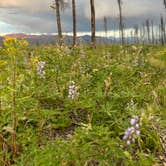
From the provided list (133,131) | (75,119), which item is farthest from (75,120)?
(133,131)

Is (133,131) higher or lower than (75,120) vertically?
higher

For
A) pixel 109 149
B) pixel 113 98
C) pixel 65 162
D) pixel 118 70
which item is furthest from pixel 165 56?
pixel 65 162

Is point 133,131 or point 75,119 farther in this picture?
point 75,119

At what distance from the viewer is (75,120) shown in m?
5.26

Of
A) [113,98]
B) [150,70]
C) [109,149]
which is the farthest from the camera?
[150,70]

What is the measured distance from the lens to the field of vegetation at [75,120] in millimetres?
3799

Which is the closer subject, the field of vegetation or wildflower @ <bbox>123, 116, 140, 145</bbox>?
wildflower @ <bbox>123, 116, 140, 145</bbox>

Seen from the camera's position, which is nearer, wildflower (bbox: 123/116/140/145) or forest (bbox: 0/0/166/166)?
wildflower (bbox: 123/116/140/145)

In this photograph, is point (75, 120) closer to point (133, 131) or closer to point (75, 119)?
point (75, 119)

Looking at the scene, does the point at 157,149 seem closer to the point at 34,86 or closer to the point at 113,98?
the point at 113,98

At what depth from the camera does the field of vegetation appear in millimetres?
3799

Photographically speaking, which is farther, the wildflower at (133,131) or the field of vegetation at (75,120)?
the field of vegetation at (75,120)

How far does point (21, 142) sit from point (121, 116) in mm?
1268

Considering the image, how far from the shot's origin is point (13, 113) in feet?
14.4
